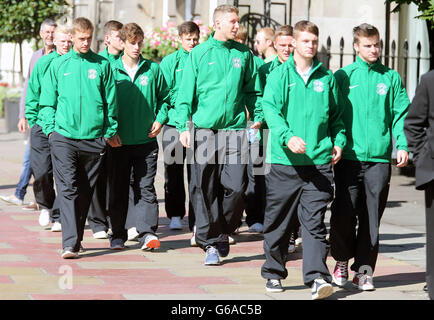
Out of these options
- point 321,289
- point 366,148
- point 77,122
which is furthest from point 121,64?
point 321,289

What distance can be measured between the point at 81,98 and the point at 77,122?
0.21m

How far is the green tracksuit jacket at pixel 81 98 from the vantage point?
8.23 meters

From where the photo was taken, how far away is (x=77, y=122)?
27.0 feet

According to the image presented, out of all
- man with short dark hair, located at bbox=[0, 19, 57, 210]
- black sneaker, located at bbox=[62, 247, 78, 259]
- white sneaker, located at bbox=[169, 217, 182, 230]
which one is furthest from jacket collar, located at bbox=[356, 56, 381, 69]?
man with short dark hair, located at bbox=[0, 19, 57, 210]

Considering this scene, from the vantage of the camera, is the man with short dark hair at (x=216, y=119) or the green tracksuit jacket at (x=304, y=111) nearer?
the green tracksuit jacket at (x=304, y=111)

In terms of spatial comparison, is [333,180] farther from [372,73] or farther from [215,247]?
[215,247]

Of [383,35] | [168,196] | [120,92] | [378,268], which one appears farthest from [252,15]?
[378,268]

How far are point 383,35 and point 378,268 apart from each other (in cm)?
971

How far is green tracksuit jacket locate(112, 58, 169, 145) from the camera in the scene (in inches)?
345

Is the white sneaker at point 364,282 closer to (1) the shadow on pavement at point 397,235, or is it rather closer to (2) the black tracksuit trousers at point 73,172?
(2) the black tracksuit trousers at point 73,172

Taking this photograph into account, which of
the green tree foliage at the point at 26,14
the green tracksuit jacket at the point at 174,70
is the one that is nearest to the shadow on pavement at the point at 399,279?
the green tracksuit jacket at the point at 174,70

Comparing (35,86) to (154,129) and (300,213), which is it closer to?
(154,129)

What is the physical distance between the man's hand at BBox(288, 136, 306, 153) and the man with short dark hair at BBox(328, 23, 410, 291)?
0.70 m

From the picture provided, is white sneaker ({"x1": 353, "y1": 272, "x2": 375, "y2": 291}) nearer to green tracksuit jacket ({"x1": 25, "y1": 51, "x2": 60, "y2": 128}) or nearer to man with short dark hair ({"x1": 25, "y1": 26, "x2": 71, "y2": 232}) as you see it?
man with short dark hair ({"x1": 25, "y1": 26, "x2": 71, "y2": 232})
